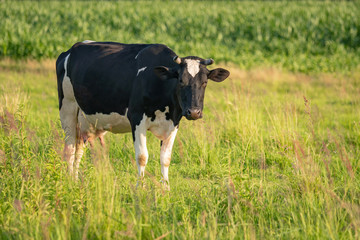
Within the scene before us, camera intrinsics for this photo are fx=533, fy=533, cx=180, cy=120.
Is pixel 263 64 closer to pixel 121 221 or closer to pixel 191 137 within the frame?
pixel 191 137

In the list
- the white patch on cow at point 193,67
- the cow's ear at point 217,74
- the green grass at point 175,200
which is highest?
the white patch on cow at point 193,67

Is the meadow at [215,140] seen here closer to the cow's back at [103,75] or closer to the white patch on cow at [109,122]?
the white patch on cow at [109,122]

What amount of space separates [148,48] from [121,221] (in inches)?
117

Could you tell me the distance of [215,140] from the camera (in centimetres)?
815

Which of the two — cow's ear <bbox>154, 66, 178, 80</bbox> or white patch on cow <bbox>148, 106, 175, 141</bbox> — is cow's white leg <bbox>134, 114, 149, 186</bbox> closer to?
white patch on cow <bbox>148, 106, 175, 141</bbox>

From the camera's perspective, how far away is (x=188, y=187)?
6109mm

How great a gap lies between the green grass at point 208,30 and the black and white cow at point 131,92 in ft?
41.7

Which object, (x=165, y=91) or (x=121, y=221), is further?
(x=165, y=91)

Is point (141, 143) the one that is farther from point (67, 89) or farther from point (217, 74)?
point (67, 89)

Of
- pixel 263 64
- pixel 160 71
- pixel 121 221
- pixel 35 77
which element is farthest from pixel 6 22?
pixel 121 221

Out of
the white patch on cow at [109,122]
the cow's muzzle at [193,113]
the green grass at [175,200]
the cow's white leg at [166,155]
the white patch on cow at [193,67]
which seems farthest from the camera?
the white patch on cow at [109,122]

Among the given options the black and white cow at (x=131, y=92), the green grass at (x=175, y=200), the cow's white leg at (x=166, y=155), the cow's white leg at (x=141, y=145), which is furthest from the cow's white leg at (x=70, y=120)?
the cow's white leg at (x=166, y=155)

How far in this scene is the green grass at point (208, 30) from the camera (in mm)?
20875

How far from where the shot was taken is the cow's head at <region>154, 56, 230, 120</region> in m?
5.90
